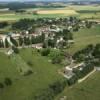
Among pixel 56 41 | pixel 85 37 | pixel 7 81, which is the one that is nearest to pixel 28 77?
pixel 7 81

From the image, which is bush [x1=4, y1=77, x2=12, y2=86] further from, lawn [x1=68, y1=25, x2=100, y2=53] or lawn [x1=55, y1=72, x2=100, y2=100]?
lawn [x1=68, y1=25, x2=100, y2=53]

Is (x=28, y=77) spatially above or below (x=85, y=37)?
above

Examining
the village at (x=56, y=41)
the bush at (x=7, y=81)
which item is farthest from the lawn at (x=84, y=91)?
the bush at (x=7, y=81)

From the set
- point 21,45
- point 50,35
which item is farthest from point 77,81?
point 50,35

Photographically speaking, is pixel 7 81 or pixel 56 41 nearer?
pixel 7 81

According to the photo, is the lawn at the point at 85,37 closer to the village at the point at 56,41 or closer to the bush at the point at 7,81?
the village at the point at 56,41

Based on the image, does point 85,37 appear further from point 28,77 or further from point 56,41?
point 28,77
